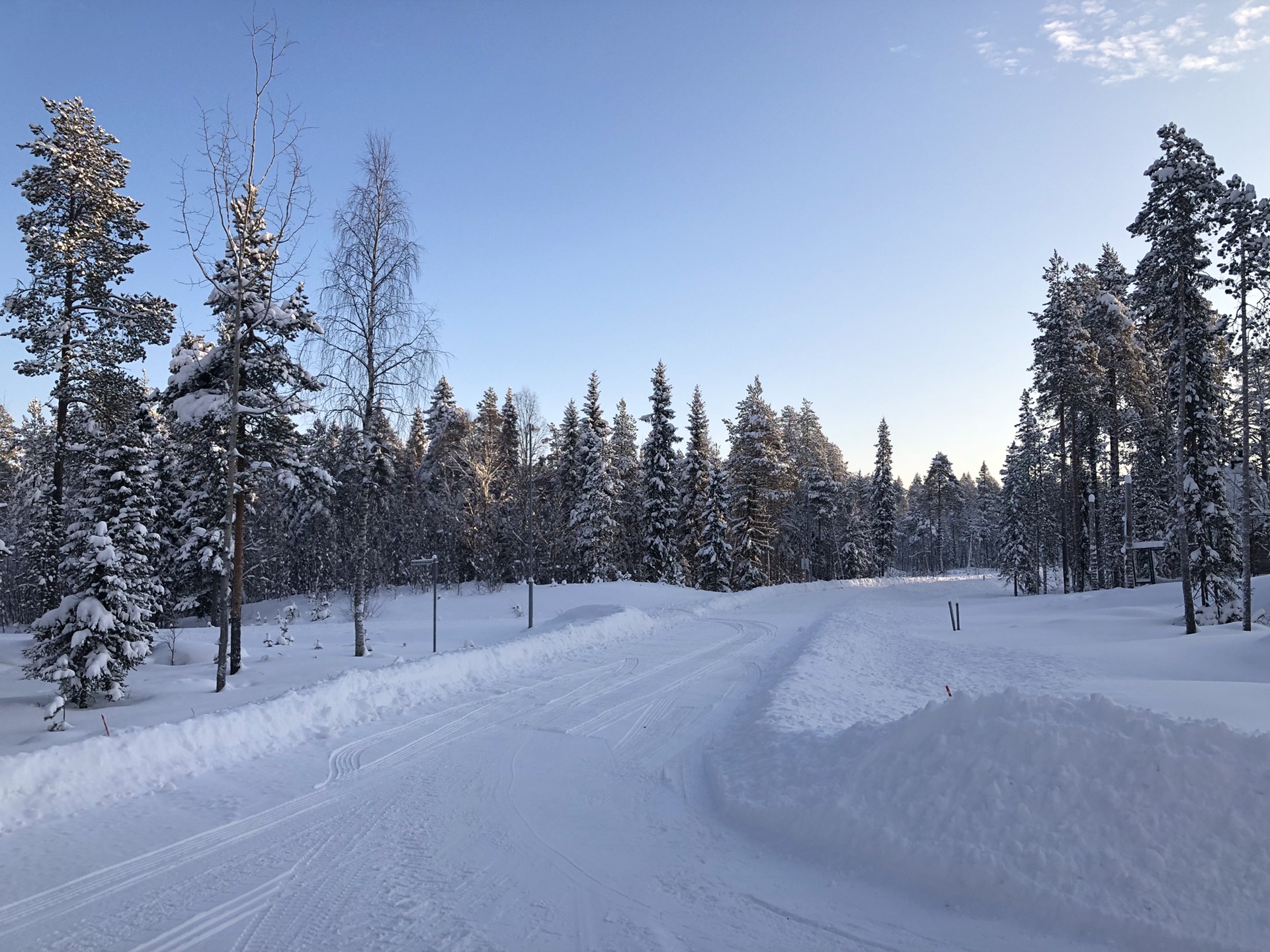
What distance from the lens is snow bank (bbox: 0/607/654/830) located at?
6.12 meters

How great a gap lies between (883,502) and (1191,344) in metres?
36.9

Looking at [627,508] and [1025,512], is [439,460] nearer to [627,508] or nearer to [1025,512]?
[627,508]

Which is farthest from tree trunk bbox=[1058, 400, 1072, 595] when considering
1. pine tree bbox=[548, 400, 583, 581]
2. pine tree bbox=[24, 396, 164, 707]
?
pine tree bbox=[24, 396, 164, 707]

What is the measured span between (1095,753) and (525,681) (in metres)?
9.40

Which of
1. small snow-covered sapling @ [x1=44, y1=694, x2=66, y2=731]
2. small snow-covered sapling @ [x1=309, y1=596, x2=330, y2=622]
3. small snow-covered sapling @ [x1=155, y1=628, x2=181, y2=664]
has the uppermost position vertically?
small snow-covered sapling @ [x1=44, y1=694, x2=66, y2=731]

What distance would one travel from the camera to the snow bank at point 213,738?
612 cm

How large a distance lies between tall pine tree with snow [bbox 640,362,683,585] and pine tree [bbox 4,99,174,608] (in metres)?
24.6

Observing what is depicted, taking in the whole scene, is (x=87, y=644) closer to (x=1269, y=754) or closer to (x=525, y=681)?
(x=525, y=681)

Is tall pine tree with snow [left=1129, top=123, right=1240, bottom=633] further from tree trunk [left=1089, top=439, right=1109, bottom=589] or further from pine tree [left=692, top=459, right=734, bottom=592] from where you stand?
pine tree [left=692, top=459, right=734, bottom=592]

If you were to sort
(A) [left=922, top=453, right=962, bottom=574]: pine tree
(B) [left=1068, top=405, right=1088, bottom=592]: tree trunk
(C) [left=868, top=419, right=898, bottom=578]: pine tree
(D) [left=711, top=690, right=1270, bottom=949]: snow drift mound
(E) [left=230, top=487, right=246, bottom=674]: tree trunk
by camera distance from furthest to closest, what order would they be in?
(A) [left=922, top=453, right=962, bottom=574]: pine tree → (C) [left=868, top=419, right=898, bottom=578]: pine tree → (B) [left=1068, top=405, right=1088, bottom=592]: tree trunk → (E) [left=230, top=487, right=246, bottom=674]: tree trunk → (D) [left=711, top=690, right=1270, bottom=949]: snow drift mound

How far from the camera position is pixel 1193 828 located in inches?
166

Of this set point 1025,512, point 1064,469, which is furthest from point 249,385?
point 1025,512

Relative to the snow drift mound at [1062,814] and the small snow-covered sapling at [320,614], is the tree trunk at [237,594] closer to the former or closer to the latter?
the small snow-covered sapling at [320,614]

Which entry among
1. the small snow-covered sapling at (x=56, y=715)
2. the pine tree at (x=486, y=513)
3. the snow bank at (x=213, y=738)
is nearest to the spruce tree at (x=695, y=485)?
the pine tree at (x=486, y=513)
